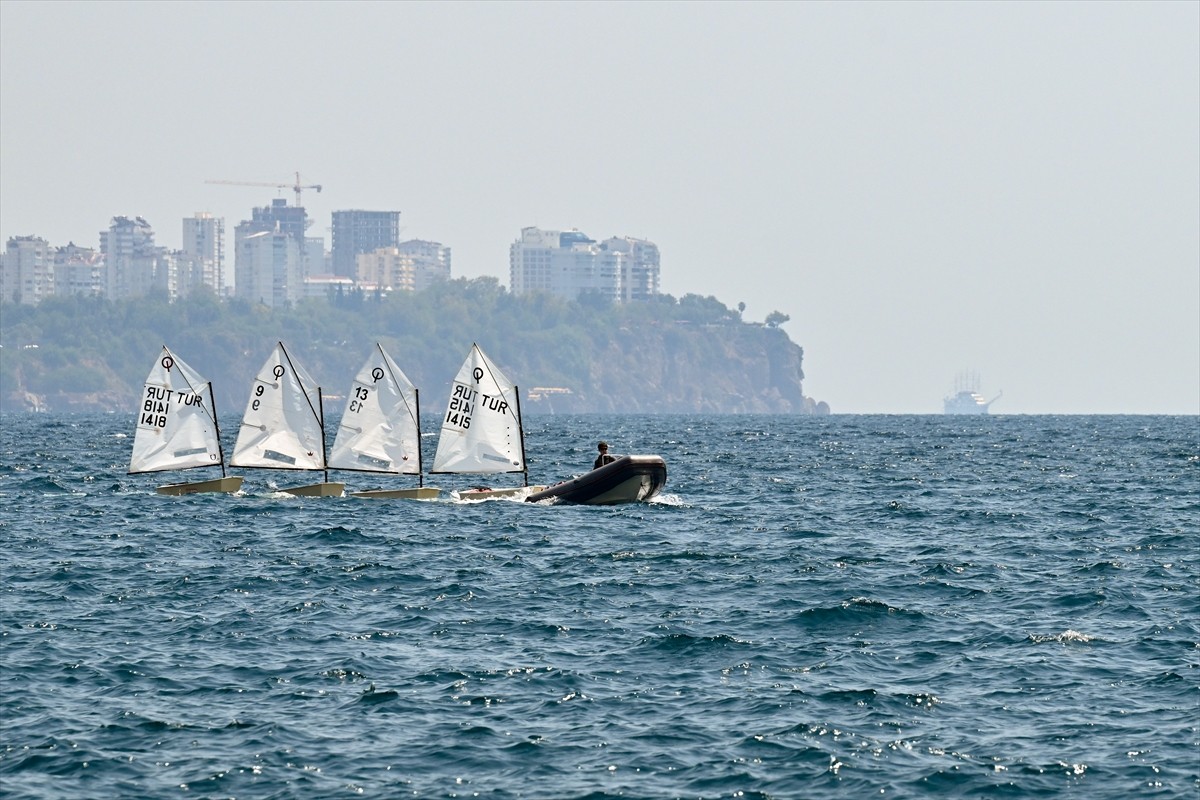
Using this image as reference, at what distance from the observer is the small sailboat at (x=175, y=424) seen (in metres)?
59.6

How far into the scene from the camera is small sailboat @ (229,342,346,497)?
5897 centimetres

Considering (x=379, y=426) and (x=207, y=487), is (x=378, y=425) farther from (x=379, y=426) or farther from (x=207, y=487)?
(x=207, y=487)

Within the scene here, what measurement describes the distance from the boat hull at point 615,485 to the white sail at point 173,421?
1279 cm

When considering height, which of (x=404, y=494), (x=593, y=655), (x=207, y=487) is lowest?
(x=593, y=655)

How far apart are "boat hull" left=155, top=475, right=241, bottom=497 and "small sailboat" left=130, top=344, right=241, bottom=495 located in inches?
11.9

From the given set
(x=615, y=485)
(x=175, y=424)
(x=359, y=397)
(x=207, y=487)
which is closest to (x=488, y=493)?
(x=615, y=485)

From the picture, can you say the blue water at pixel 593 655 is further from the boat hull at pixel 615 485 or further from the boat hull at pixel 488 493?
the boat hull at pixel 488 493

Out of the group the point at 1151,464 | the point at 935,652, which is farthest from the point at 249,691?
the point at 1151,464

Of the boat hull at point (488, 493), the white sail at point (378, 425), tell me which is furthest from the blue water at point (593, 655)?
the boat hull at point (488, 493)

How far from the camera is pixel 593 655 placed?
29531 millimetres

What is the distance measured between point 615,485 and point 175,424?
654 inches

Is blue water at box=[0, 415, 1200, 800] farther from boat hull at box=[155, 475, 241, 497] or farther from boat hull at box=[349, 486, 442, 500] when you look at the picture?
boat hull at box=[155, 475, 241, 497]

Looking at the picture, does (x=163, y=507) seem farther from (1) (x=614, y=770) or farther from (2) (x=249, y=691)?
(1) (x=614, y=770)

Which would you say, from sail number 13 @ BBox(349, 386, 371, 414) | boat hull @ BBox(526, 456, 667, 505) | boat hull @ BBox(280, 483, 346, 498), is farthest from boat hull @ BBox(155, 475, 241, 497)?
boat hull @ BBox(526, 456, 667, 505)
